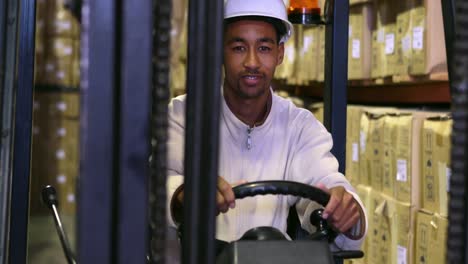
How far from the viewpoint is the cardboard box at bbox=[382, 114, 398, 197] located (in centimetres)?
405

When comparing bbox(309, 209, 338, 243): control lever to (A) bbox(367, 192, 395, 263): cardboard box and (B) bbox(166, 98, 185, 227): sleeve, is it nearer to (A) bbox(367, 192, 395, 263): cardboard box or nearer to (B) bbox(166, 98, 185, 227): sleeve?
(B) bbox(166, 98, 185, 227): sleeve

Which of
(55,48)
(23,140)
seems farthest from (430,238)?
(55,48)

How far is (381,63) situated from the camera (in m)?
4.49

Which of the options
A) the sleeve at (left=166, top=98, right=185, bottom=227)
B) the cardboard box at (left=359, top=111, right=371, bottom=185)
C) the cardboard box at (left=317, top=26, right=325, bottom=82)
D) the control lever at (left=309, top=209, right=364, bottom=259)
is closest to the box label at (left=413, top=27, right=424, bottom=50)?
the cardboard box at (left=359, top=111, right=371, bottom=185)

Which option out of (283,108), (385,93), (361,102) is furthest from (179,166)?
(361,102)

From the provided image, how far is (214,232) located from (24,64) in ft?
4.42

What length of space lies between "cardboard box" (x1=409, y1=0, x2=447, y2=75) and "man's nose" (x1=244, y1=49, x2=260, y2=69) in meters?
1.52

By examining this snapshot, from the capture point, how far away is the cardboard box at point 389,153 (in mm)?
4051

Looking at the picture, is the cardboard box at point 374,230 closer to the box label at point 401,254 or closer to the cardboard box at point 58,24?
the box label at point 401,254

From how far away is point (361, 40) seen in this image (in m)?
4.67

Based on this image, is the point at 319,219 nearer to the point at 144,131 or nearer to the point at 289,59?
the point at 144,131

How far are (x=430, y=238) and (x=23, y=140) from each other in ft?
6.91

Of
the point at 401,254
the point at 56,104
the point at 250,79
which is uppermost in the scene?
the point at 56,104

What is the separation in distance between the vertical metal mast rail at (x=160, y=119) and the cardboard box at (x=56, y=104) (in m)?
7.41
